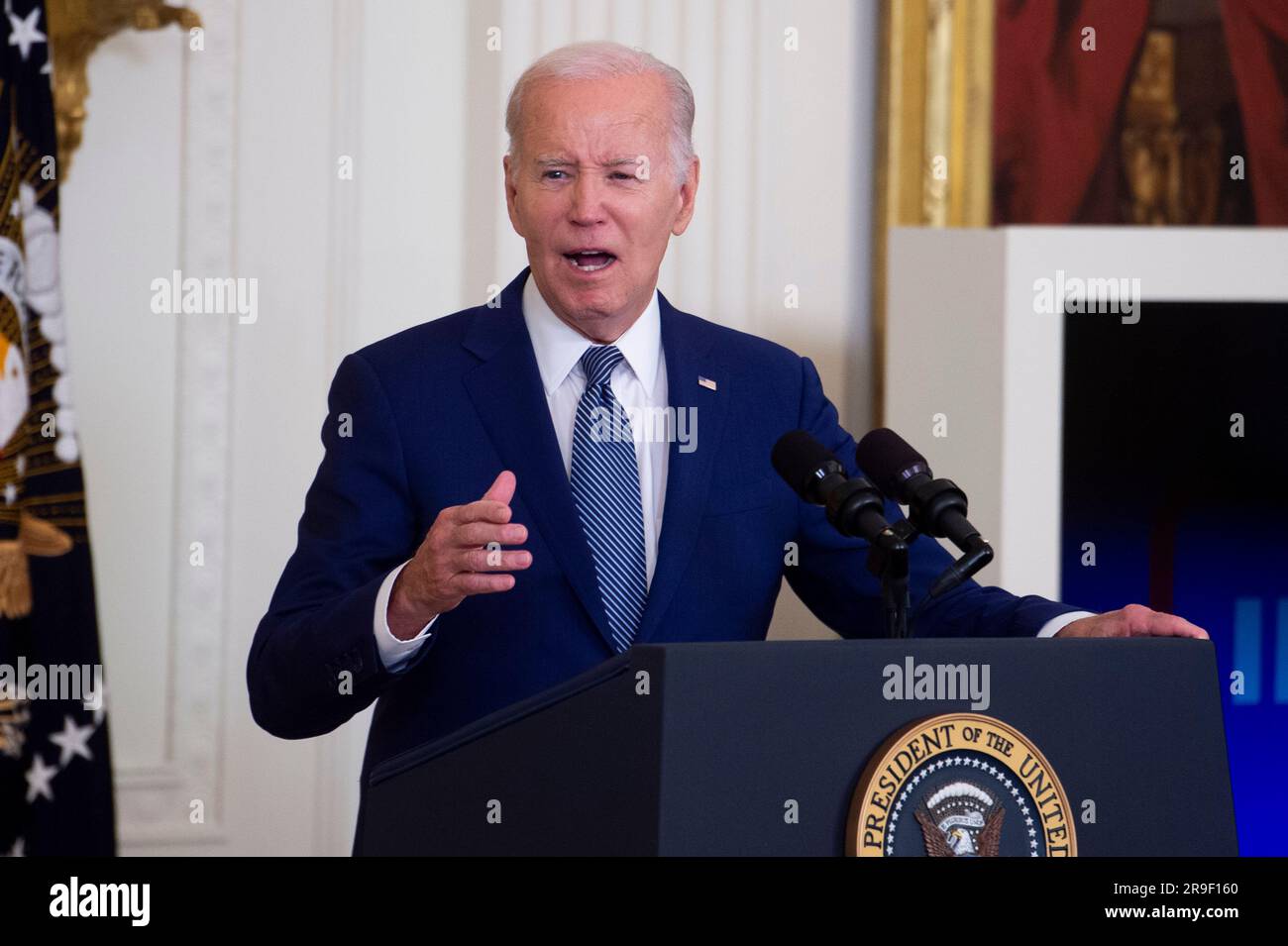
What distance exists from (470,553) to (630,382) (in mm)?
755

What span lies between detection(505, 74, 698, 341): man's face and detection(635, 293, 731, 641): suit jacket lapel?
14 cm

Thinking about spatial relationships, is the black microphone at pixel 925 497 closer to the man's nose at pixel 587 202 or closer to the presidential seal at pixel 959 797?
the presidential seal at pixel 959 797

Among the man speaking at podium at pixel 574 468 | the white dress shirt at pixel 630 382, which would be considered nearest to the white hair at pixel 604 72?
the man speaking at podium at pixel 574 468

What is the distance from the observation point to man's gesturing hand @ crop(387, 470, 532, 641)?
1.43 metres

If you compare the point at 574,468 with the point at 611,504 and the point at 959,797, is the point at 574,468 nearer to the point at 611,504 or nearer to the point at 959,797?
the point at 611,504

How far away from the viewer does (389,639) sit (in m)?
1.73

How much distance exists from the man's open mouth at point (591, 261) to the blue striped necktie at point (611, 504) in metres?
0.15

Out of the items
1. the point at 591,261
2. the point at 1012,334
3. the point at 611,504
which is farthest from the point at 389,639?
the point at 1012,334

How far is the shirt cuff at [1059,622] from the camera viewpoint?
176cm

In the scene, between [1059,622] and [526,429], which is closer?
[1059,622]

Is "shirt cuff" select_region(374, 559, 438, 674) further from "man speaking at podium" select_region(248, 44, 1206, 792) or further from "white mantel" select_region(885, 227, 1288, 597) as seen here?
"white mantel" select_region(885, 227, 1288, 597)
